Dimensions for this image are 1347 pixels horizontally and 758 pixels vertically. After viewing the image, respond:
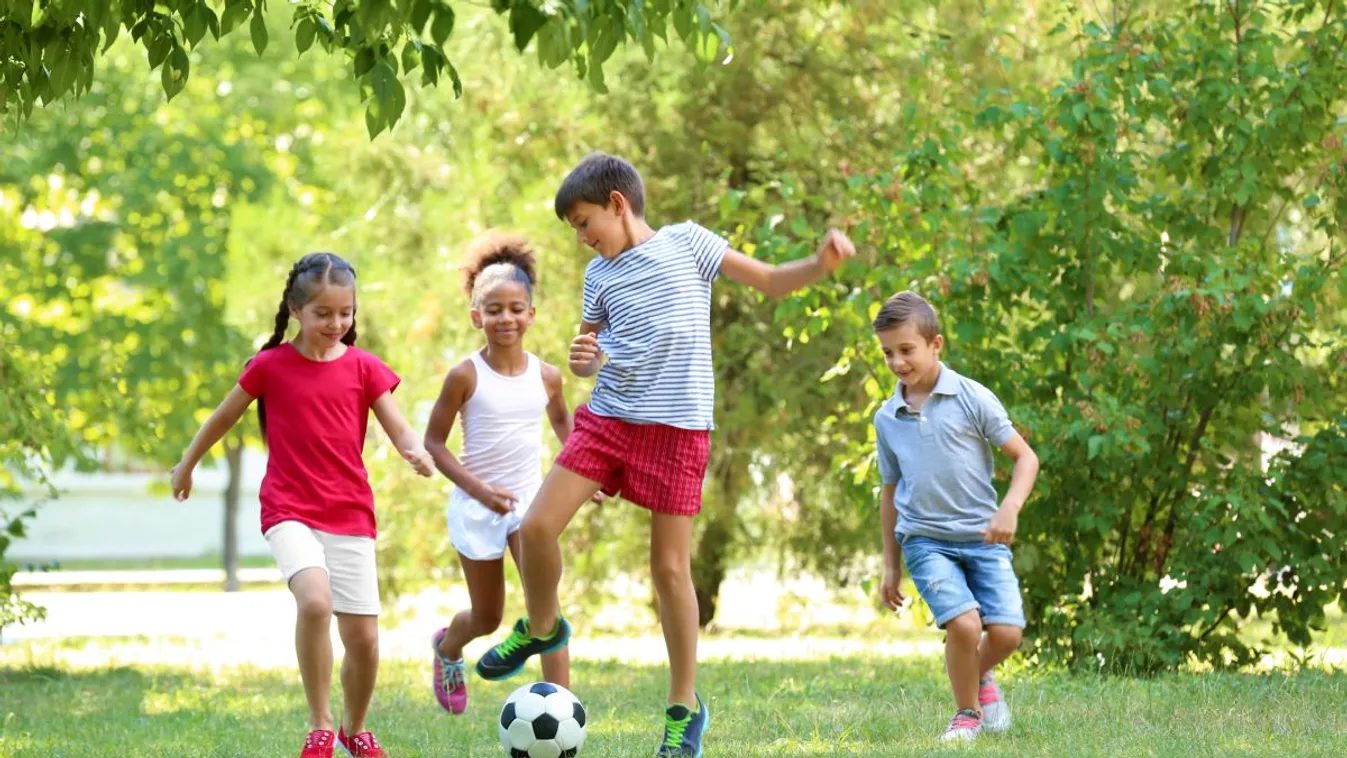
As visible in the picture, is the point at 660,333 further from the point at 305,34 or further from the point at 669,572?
the point at 305,34

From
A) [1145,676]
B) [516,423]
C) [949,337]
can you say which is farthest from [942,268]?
[516,423]

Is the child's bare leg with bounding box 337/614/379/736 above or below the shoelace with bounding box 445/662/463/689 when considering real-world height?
above

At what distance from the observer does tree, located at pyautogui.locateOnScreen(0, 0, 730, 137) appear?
4.12m

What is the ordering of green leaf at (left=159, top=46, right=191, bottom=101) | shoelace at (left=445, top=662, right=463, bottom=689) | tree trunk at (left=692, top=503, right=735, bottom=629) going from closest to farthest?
green leaf at (left=159, top=46, right=191, bottom=101) → shoelace at (left=445, top=662, right=463, bottom=689) → tree trunk at (left=692, top=503, right=735, bottom=629)

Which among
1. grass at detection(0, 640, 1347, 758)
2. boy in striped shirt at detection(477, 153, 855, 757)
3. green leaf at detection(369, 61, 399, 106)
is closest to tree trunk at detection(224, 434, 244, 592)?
grass at detection(0, 640, 1347, 758)

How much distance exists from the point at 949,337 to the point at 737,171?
5.52 meters

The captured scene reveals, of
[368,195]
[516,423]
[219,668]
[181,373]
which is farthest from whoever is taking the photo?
[181,373]

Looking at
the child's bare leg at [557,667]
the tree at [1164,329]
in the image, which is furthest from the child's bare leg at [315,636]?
the tree at [1164,329]

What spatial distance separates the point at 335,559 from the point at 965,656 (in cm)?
214

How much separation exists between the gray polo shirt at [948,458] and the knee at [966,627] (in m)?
0.32

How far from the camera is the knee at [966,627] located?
577 cm

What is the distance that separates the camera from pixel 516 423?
6.63 metres

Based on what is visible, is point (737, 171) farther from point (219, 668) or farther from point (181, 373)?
point (181, 373)

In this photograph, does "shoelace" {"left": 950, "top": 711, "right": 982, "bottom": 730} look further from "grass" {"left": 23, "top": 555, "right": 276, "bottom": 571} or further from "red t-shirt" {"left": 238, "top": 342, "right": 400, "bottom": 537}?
"grass" {"left": 23, "top": 555, "right": 276, "bottom": 571}
